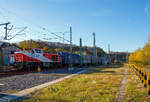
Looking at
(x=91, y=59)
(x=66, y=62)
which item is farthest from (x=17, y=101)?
(x=91, y=59)

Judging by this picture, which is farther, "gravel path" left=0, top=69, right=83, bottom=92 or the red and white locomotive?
the red and white locomotive

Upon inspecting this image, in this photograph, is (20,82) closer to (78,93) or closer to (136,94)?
(78,93)

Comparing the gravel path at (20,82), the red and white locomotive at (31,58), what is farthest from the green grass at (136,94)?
the red and white locomotive at (31,58)

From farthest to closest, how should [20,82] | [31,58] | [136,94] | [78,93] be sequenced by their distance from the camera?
[31,58] → [20,82] → [78,93] → [136,94]

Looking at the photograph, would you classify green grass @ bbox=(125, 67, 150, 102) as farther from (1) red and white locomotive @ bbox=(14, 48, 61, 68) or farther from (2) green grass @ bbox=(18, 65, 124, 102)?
(1) red and white locomotive @ bbox=(14, 48, 61, 68)

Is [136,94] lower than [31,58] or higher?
lower

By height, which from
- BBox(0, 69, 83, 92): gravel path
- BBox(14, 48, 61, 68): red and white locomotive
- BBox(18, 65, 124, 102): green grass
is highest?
BBox(14, 48, 61, 68): red and white locomotive

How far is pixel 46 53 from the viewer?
72.0ft

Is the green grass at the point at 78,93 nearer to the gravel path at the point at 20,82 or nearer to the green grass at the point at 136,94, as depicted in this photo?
the green grass at the point at 136,94

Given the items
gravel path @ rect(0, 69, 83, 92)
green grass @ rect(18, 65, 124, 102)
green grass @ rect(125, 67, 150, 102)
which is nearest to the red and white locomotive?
gravel path @ rect(0, 69, 83, 92)

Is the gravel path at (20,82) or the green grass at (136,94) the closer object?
the green grass at (136,94)

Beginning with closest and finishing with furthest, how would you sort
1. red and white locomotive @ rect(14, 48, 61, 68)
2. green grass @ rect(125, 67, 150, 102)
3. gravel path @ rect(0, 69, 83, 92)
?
1. green grass @ rect(125, 67, 150, 102)
2. gravel path @ rect(0, 69, 83, 92)
3. red and white locomotive @ rect(14, 48, 61, 68)

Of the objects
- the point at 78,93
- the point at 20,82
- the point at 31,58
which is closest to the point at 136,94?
the point at 78,93

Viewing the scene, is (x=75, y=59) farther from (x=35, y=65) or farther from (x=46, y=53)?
(x=35, y=65)
